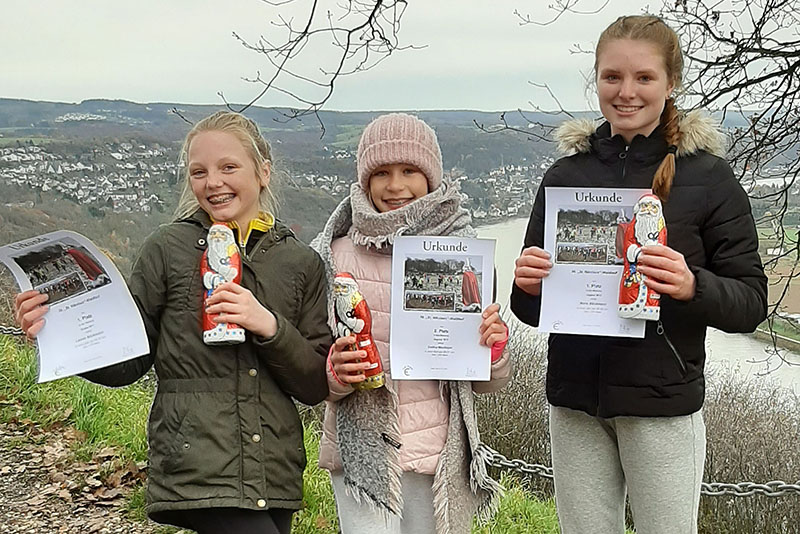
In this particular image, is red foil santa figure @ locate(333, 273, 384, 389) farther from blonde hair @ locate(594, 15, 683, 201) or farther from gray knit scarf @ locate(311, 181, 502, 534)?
blonde hair @ locate(594, 15, 683, 201)

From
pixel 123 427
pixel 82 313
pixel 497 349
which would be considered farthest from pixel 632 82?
pixel 123 427

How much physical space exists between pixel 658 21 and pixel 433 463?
1408mm

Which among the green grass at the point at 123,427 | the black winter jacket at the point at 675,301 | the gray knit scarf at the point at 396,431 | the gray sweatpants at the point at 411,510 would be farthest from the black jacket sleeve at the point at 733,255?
the green grass at the point at 123,427

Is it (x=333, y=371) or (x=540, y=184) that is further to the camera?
(x=540, y=184)

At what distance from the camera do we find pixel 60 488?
14.8ft

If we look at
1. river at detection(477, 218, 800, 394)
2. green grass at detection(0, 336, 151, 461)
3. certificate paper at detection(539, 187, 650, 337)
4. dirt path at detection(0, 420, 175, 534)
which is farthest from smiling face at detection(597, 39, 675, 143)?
green grass at detection(0, 336, 151, 461)

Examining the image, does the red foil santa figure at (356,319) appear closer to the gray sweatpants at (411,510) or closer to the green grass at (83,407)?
the gray sweatpants at (411,510)

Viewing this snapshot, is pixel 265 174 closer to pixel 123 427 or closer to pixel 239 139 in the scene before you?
pixel 239 139

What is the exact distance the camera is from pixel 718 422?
7.86m

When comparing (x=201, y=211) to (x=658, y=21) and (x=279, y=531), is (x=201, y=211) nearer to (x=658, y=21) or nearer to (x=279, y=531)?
(x=279, y=531)

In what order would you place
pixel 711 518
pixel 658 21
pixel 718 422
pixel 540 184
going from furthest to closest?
pixel 718 422, pixel 711 518, pixel 540 184, pixel 658 21

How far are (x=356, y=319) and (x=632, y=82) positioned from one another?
99 cm

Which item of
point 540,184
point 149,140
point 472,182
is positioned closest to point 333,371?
point 540,184

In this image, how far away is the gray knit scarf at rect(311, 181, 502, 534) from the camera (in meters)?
2.49
